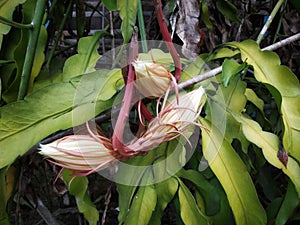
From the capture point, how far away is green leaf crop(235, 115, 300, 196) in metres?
0.60

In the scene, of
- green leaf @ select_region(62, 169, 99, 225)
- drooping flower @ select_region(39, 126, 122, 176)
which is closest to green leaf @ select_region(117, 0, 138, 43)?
drooping flower @ select_region(39, 126, 122, 176)

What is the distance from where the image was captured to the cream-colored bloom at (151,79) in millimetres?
493

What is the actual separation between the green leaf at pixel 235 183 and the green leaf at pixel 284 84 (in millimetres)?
78

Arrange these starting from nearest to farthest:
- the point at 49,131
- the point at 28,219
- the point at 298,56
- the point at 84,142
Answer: the point at 84,142 < the point at 49,131 < the point at 298,56 < the point at 28,219

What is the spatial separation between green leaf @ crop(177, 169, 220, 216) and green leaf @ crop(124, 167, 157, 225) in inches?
2.1

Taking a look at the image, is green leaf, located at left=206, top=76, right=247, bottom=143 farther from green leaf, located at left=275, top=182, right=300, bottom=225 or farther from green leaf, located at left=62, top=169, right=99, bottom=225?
green leaf, located at left=62, top=169, right=99, bottom=225

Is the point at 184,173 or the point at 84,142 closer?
the point at 84,142

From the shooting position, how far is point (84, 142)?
1.64ft

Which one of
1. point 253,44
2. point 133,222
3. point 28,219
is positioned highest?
point 253,44

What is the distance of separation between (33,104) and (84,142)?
0.53 ft

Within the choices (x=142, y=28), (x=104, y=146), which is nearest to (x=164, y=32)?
(x=142, y=28)

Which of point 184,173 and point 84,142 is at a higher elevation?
A: point 84,142

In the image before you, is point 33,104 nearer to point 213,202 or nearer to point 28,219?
point 213,202

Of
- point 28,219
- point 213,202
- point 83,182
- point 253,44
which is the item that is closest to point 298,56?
point 253,44
